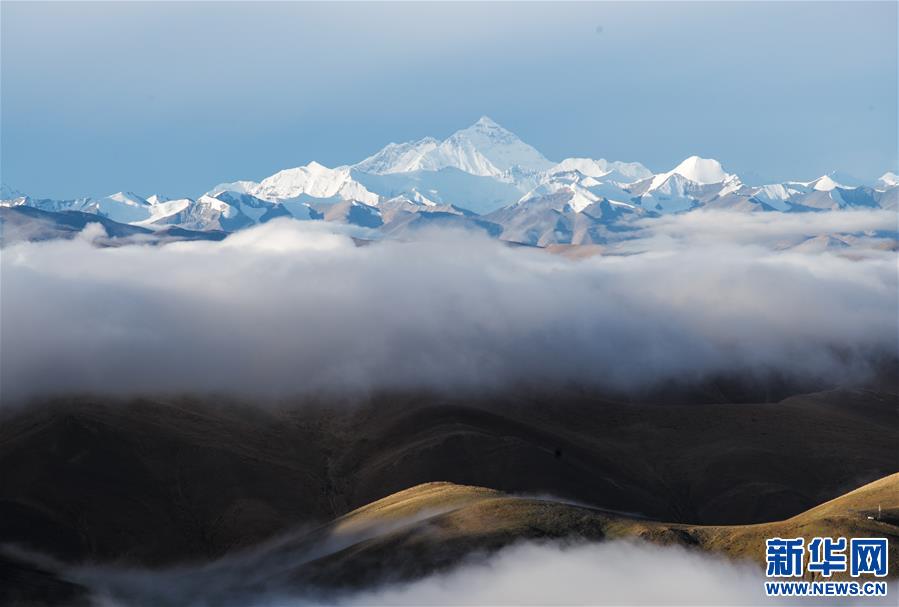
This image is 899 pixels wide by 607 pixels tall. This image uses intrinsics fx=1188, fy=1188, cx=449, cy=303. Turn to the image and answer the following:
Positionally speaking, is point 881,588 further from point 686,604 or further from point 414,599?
point 414,599

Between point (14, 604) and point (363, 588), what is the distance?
5793 cm

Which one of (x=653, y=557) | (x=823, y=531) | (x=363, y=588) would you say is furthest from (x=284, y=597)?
(x=823, y=531)

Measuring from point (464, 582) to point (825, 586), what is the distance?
56.8 metres

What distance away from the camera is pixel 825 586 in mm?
179625

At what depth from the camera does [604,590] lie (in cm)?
18700

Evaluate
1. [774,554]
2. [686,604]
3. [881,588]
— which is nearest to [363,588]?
[686,604]

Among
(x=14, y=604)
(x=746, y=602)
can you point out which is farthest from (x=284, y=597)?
(x=746, y=602)

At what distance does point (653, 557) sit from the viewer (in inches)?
7805

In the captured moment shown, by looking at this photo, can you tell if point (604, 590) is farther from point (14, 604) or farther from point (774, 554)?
point (14, 604)

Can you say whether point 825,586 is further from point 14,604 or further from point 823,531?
point 14,604

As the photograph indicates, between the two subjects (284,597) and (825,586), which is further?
(284,597)

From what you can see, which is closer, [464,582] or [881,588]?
[881,588]

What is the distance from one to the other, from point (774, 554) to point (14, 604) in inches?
4928

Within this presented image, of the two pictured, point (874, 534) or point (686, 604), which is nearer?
point (686, 604)
